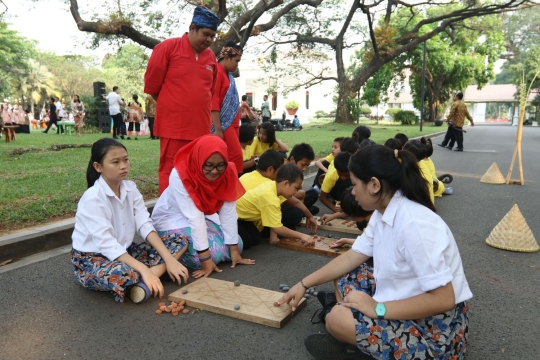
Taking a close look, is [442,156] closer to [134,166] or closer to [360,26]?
[134,166]

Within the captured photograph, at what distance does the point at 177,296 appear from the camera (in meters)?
2.95

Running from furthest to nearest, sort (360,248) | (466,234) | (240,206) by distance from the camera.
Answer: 1. (466,234)
2. (240,206)
3. (360,248)

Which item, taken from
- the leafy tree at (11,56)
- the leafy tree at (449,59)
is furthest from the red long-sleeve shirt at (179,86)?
the leafy tree at (11,56)

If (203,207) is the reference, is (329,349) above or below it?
below

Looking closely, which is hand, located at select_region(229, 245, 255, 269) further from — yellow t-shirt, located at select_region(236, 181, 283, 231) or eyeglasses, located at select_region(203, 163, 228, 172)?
eyeglasses, located at select_region(203, 163, 228, 172)

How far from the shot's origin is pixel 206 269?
345 centimetres

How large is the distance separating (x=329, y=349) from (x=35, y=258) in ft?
9.55

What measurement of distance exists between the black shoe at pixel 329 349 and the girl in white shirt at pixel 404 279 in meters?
0.03

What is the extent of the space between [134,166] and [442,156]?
29.1 ft

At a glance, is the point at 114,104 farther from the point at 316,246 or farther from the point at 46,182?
the point at 316,246

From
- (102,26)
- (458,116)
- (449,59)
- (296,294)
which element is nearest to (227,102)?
(296,294)

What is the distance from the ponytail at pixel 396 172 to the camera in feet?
6.46

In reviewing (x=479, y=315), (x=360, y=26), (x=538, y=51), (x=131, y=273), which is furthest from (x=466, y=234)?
(x=538, y=51)

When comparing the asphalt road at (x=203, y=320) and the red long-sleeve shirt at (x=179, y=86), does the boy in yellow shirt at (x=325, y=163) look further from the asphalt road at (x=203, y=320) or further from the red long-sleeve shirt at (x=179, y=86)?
the asphalt road at (x=203, y=320)
